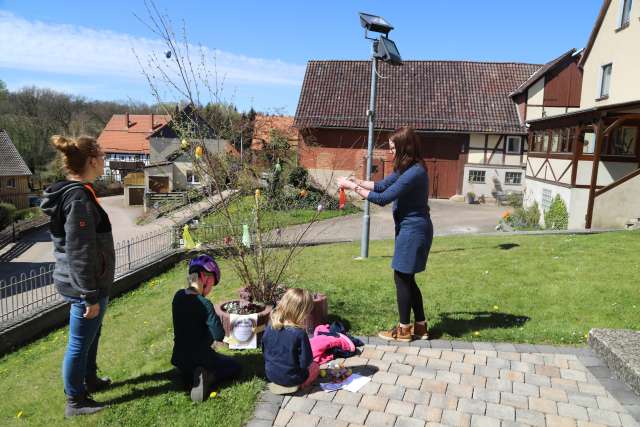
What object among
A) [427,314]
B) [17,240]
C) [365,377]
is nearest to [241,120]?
[427,314]

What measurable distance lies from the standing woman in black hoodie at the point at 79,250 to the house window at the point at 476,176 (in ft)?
78.5

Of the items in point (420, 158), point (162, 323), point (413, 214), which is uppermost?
point (420, 158)

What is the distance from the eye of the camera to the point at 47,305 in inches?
334

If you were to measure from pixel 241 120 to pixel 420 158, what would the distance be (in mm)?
2924

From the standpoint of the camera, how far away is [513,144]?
82.0ft

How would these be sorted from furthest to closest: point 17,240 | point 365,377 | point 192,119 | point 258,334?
point 17,240, point 192,119, point 258,334, point 365,377

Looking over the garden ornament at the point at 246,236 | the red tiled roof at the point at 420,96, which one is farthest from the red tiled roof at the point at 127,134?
the garden ornament at the point at 246,236

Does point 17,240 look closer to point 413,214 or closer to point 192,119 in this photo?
point 192,119

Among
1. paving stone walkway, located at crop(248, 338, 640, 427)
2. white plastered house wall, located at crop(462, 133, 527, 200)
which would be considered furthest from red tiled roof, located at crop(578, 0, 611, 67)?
paving stone walkway, located at crop(248, 338, 640, 427)

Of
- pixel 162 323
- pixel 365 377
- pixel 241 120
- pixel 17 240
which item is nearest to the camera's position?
pixel 365 377

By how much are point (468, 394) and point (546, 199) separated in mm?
14431

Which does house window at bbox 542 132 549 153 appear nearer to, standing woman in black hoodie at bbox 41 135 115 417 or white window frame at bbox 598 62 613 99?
white window frame at bbox 598 62 613 99

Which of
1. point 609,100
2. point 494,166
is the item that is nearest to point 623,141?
point 609,100

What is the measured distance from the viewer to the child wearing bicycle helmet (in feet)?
11.8
